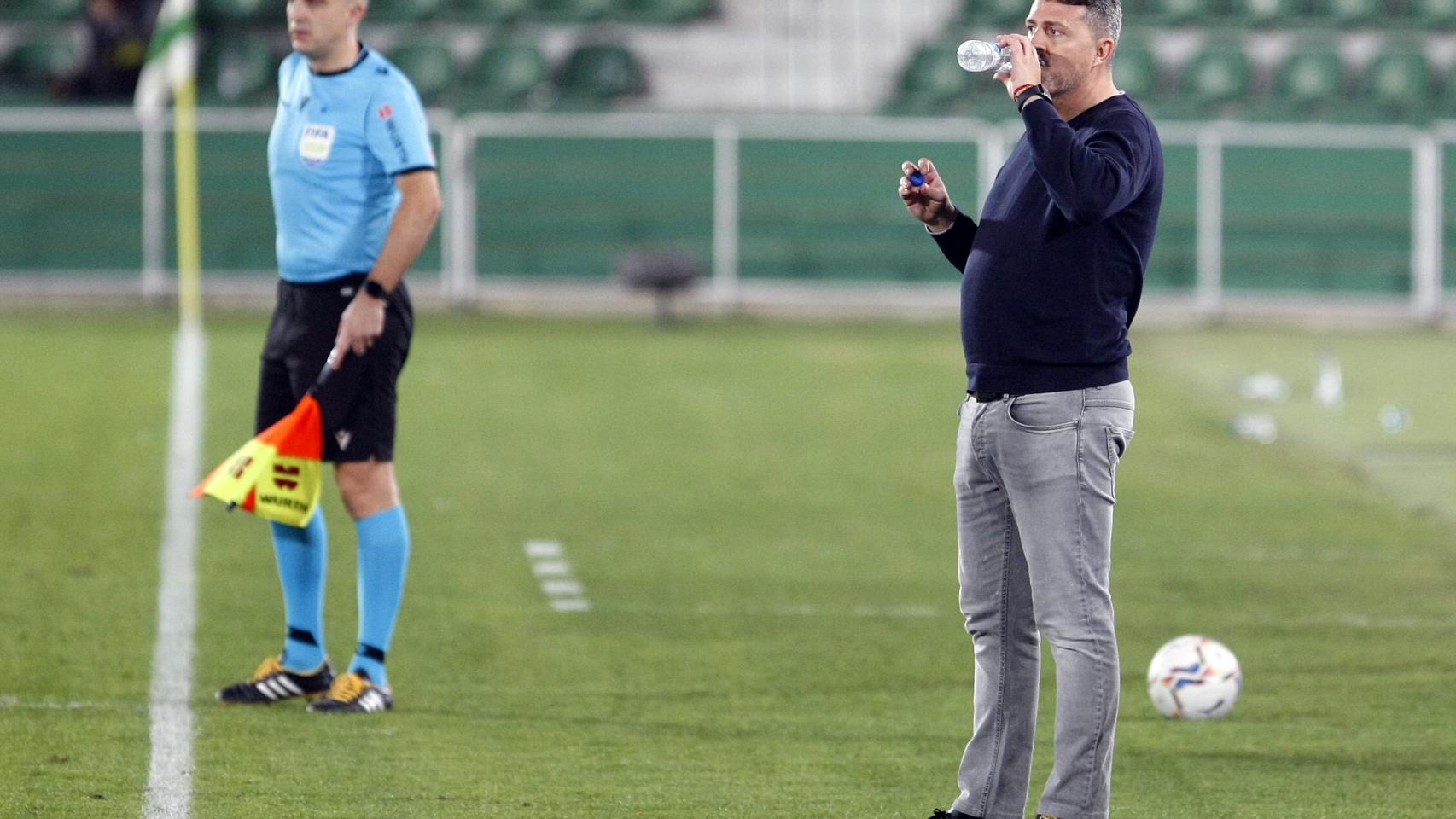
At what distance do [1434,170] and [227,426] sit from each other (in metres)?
11.6

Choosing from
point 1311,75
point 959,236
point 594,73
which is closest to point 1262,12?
point 1311,75

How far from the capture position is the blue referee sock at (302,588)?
6648 millimetres

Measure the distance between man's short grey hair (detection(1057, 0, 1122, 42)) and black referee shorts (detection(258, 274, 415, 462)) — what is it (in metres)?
2.51

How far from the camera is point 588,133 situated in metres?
19.4

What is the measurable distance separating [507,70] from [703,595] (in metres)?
13.2

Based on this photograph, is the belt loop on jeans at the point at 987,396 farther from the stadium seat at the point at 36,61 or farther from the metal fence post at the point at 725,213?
the stadium seat at the point at 36,61

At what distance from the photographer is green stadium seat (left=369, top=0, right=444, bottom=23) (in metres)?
21.4

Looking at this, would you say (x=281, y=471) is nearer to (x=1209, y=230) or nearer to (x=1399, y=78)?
(x=1209, y=230)

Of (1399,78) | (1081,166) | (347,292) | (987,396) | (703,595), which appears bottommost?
(703,595)

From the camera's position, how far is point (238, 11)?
21.2 metres

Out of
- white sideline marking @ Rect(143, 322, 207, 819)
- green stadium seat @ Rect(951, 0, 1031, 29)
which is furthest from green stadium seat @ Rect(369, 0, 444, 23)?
white sideline marking @ Rect(143, 322, 207, 819)

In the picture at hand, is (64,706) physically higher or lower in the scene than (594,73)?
lower

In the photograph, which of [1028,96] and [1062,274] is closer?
[1028,96]

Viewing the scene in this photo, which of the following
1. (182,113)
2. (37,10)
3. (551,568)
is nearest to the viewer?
(551,568)
